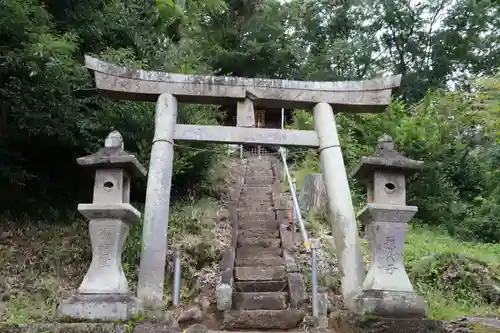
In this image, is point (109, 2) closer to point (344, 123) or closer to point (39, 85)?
point (39, 85)

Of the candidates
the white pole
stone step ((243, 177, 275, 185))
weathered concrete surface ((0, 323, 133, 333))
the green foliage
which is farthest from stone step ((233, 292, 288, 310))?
stone step ((243, 177, 275, 185))

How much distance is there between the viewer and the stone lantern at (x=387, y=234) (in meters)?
5.57

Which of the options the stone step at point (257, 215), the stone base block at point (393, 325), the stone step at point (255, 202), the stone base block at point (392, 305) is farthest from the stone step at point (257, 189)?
the stone base block at point (393, 325)

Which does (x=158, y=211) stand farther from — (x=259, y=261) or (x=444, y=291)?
(x=444, y=291)

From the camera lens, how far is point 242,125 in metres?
7.47

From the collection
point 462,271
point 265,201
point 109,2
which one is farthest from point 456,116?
point 109,2

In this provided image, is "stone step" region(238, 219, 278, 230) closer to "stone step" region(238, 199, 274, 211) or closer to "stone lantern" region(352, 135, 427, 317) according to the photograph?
"stone step" region(238, 199, 274, 211)

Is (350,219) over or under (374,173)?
under

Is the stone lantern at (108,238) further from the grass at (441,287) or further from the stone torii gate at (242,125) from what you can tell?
the grass at (441,287)

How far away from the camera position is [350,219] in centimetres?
681

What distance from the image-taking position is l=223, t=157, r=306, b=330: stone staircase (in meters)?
6.22

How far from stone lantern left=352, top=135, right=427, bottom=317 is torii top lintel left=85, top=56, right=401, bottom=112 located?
1.65 m

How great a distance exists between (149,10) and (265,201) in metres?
4.95

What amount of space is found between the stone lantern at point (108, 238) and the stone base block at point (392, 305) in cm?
255
